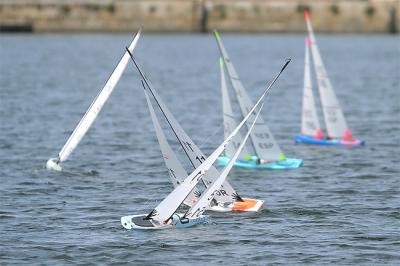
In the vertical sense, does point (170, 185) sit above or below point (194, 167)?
above

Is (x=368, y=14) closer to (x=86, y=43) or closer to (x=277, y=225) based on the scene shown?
(x=86, y=43)

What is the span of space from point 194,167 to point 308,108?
18406mm

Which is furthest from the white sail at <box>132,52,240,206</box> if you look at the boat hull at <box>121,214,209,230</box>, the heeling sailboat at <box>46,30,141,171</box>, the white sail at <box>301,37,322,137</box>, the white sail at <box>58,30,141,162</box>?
the white sail at <box>301,37,322,137</box>

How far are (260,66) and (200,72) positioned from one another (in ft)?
40.2

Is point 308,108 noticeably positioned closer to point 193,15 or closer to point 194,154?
point 194,154

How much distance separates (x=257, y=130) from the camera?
44.6 metres

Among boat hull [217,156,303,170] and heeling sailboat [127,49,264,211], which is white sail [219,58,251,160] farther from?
heeling sailboat [127,49,264,211]

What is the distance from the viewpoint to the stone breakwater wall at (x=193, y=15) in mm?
161875

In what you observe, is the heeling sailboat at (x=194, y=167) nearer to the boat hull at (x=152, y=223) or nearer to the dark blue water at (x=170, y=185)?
the dark blue water at (x=170, y=185)

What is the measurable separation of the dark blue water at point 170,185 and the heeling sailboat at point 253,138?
74 centimetres

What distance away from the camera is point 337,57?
140875 mm

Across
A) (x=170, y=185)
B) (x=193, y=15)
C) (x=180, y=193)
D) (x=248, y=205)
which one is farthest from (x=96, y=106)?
(x=193, y=15)

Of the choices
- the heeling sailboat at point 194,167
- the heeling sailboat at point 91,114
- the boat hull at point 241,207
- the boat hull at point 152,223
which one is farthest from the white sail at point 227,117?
the boat hull at point 152,223

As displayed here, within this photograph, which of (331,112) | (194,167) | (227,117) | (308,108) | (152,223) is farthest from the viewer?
(331,112)
